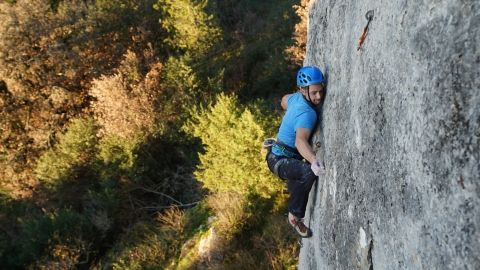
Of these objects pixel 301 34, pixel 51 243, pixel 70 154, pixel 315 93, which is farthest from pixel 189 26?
pixel 315 93

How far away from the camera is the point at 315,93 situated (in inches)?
200

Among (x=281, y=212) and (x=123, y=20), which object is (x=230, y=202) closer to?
(x=281, y=212)

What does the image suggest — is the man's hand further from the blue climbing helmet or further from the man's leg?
the blue climbing helmet

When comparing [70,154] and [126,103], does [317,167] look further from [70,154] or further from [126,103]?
[70,154]

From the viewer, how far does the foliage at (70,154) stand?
57.9ft

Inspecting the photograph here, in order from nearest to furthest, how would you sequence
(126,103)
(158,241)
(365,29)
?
(365,29), (158,241), (126,103)

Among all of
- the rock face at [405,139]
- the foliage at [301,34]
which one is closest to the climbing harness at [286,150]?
the rock face at [405,139]

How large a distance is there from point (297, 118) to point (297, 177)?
805 millimetres

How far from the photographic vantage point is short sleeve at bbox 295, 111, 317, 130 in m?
5.01

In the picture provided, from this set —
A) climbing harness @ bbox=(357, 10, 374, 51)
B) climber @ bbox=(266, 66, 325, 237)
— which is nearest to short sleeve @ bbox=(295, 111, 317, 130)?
climber @ bbox=(266, 66, 325, 237)

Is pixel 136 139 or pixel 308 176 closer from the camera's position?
pixel 308 176

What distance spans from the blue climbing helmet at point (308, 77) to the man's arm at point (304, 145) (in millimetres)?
567

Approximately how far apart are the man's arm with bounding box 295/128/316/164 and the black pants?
478mm

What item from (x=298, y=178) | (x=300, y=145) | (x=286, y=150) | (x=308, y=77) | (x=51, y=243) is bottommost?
(x=51, y=243)
